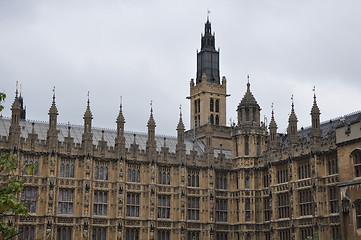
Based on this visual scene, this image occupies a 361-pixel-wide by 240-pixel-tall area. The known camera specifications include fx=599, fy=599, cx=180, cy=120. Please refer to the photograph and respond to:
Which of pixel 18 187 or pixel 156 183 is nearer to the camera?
pixel 18 187

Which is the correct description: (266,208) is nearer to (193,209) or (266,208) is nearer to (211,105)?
(193,209)

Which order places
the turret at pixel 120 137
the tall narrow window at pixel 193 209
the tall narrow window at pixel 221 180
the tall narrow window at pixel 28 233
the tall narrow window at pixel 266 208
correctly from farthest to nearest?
the tall narrow window at pixel 221 180
the tall narrow window at pixel 193 209
the tall narrow window at pixel 266 208
the turret at pixel 120 137
the tall narrow window at pixel 28 233

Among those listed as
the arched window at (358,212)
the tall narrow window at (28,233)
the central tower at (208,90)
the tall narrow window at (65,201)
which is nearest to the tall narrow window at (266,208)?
the arched window at (358,212)

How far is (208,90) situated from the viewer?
88188 millimetres

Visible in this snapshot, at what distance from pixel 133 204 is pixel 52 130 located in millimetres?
12523

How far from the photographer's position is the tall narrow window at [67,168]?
65938 millimetres

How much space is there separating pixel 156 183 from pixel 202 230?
27.2ft

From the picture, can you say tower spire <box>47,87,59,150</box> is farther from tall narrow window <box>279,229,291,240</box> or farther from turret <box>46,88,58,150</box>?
tall narrow window <box>279,229,291,240</box>

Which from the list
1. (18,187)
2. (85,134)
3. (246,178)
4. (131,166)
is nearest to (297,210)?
(246,178)

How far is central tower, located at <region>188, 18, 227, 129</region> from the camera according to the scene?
8775 cm

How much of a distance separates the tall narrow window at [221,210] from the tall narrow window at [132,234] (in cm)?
1110

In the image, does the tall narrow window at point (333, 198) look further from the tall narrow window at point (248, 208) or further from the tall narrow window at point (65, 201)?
the tall narrow window at point (65, 201)

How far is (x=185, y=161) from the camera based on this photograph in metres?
72.4

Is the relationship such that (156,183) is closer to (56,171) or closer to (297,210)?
(56,171)
